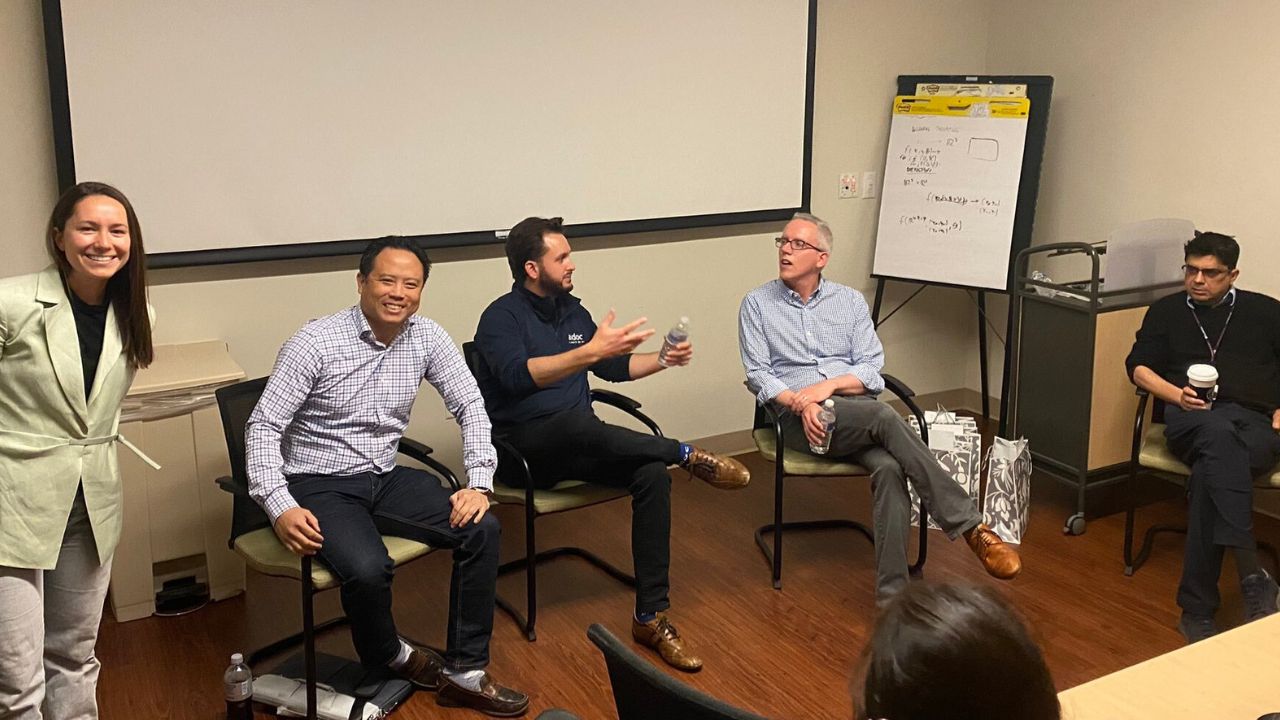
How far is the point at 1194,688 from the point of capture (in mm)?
1801

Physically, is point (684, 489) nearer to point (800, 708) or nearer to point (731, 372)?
point (731, 372)

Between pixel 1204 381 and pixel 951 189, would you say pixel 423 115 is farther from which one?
pixel 1204 381

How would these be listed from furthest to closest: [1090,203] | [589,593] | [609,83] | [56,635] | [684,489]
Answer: [1090,203], [684,489], [609,83], [589,593], [56,635]

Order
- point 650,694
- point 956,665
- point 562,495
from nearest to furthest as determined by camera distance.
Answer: point 956,665 < point 650,694 < point 562,495

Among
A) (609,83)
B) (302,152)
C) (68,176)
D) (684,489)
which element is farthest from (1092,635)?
(68,176)

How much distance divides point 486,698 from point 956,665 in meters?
2.13

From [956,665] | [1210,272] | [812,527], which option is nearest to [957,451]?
[812,527]

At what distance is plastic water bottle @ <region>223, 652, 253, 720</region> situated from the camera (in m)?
2.70

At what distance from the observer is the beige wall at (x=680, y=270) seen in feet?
11.6

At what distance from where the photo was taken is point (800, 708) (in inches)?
121

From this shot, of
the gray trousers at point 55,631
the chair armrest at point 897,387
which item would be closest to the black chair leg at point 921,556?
the chair armrest at point 897,387

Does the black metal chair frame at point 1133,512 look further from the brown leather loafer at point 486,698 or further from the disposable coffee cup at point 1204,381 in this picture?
the brown leather loafer at point 486,698

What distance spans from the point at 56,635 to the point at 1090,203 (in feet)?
14.2

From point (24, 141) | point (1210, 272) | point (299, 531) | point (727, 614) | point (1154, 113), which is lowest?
point (727, 614)
